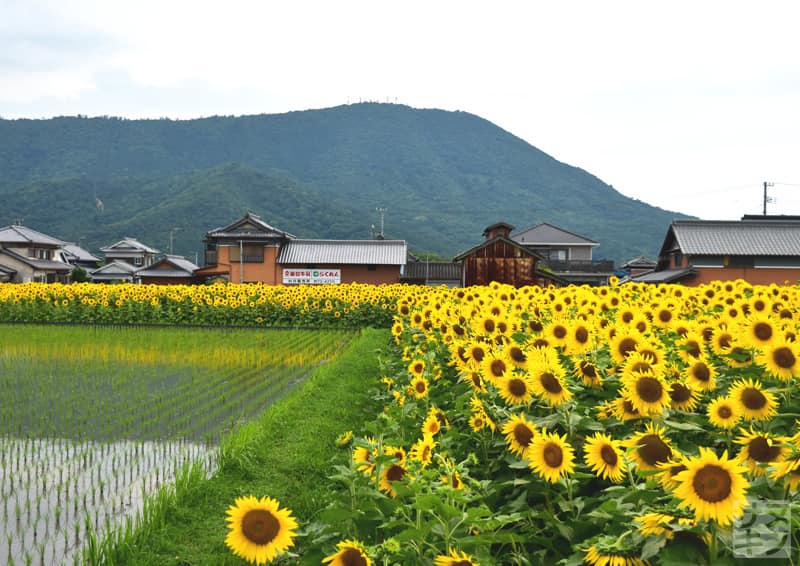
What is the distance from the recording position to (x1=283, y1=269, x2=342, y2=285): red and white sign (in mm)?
36188

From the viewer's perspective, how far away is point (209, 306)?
22016 millimetres

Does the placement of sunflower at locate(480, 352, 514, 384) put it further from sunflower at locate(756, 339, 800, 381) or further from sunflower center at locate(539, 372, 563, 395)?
sunflower at locate(756, 339, 800, 381)

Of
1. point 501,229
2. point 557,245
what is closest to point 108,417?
point 501,229

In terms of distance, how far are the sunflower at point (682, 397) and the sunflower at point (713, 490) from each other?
4.04 ft

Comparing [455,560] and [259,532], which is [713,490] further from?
[259,532]

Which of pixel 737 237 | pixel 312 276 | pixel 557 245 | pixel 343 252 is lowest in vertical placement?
pixel 312 276

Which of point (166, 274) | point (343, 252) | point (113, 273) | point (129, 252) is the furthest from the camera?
point (129, 252)

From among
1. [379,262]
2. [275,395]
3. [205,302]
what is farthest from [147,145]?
[275,395]

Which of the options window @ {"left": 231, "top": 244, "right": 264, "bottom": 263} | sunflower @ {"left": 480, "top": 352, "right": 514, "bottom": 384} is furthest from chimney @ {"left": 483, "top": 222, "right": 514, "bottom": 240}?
sunflower @ {"left": 480, "top": 352, "right": 514, "bottom": 384}

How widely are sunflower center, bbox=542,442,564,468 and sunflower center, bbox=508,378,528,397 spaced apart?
2.09 ft

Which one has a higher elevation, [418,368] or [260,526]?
[418,368]

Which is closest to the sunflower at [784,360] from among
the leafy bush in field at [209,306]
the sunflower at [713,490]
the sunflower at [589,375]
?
the sunflower at [589,375]

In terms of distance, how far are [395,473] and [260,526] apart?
30.4 inches

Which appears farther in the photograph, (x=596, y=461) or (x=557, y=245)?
(x=557, y=245)
